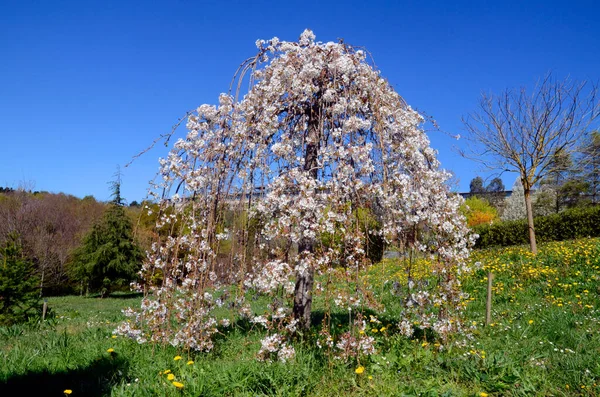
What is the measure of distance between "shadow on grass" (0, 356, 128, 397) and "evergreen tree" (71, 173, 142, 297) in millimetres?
16808

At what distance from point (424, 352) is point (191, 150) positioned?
2.55 meters

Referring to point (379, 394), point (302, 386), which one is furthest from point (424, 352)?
point (302, 386)

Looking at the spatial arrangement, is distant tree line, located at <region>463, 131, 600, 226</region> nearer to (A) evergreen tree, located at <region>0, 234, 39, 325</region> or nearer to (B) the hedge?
(B) the hedge

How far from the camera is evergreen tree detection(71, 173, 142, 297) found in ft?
62.5

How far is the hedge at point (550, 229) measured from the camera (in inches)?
523

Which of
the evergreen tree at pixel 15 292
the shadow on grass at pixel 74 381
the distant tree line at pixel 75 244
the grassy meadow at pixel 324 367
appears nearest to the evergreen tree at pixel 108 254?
the distant tree line at pixel 75 244

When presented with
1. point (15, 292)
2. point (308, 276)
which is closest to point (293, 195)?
point (308, 276)

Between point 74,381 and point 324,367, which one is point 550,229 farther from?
point 74,381

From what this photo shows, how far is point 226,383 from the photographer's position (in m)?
2.89

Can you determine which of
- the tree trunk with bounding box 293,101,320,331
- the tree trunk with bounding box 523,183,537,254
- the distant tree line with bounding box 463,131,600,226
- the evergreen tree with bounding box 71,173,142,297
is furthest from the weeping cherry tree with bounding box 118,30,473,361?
the distant tree line with bounding box 463,131,600,226

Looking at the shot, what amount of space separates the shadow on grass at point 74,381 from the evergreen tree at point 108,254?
55.1ft

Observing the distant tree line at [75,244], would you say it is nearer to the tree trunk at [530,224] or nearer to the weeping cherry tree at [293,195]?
the tree trunk at [530,224]

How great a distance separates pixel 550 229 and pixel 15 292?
49.9ft

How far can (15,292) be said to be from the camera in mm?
6508
